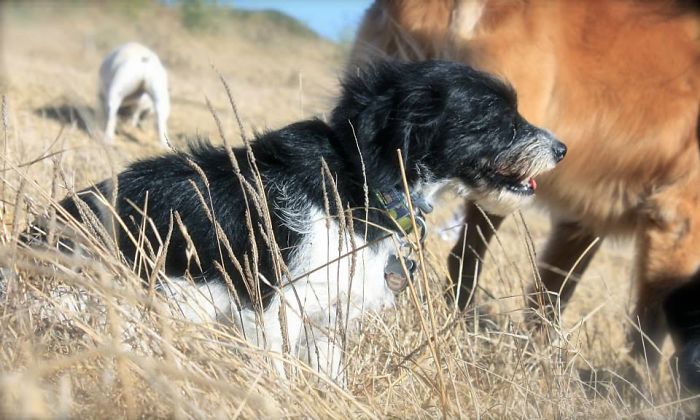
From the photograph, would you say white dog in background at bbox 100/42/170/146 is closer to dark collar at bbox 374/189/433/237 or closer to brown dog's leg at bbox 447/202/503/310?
brown dog's leg at bbox 447/202/503/310

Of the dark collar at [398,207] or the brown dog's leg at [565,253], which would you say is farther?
the brown dog's leg at [565,253]

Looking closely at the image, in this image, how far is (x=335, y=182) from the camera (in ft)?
8.92

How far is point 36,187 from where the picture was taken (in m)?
2.36

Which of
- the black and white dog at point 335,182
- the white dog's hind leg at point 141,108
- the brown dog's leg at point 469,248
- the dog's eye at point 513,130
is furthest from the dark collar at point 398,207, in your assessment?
the white dog's hind leg at point 141,108

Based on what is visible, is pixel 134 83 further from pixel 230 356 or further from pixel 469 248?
pixel 230 356

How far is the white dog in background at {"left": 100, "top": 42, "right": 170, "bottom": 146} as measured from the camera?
9188 mm

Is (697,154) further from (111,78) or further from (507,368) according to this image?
(111,78)

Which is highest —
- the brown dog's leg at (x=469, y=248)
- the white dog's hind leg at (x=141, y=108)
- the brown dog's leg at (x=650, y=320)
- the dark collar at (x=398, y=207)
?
the dark collar at (x=398, y=207)

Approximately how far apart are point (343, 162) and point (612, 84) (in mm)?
1882

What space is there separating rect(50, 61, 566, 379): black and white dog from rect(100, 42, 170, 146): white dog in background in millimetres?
6360

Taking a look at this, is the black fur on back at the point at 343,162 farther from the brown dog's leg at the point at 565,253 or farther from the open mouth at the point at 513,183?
the brown dog's leg at the point at 565,253

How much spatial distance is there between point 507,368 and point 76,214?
1.80m

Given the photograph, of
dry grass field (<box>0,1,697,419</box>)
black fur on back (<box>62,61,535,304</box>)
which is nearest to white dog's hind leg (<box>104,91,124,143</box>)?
dry grass field (<box>0,1,697,419</box>)

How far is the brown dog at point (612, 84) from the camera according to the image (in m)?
3.80
